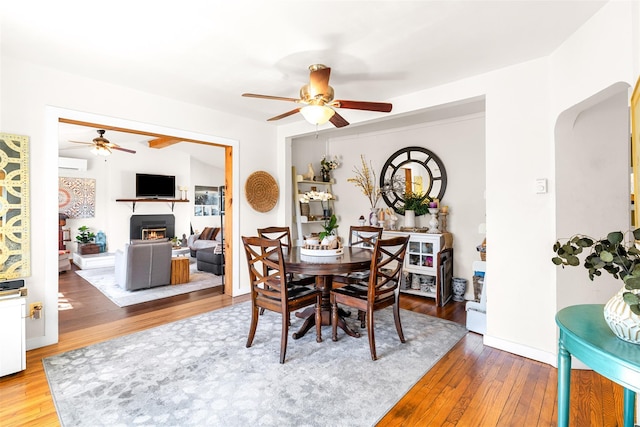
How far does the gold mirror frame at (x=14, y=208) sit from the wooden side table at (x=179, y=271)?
90.2 inches

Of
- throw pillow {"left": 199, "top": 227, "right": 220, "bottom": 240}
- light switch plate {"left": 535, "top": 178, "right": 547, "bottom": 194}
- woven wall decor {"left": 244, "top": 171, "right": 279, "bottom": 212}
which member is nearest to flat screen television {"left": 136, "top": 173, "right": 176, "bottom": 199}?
throw pillow {"left": 199, "top": 227, "right": 220, "bottom": 240}

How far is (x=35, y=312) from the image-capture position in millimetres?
2643

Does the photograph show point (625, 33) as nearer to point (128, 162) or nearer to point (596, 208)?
point (596, 208)

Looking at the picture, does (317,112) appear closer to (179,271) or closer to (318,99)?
(318,99)

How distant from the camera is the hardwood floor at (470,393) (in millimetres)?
1781

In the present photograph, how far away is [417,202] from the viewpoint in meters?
4.37

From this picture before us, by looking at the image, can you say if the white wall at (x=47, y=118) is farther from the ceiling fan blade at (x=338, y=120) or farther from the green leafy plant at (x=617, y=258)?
the green leafy plant at (x=617, y=258)

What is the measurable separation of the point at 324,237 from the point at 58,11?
7.88 ft

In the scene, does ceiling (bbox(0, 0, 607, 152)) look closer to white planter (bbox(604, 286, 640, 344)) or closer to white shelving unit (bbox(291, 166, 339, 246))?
white planter (bbox(604, 286, 640, 344))

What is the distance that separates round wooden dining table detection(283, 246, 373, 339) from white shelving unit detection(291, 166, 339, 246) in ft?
5.63

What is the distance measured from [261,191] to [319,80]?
233 cm

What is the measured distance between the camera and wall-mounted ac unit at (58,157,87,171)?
676 cm

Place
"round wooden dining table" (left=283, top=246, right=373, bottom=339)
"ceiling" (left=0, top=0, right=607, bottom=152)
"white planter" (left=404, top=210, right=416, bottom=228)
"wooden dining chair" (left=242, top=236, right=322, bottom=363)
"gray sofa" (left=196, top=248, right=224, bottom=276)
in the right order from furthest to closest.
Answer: "gray sofa" (left=196, top=248, right=224, bottom=276) → "white planter" (left=404, top=210, right=416, bottom=228) → "round wooden dining table" (left=283, top=246, right=373, bottom=339) → "wooden dining chair" (left=242, top=236, right=322, bottom=363) → "ceiling" (left=0, top=0, right=607, bottom=152)

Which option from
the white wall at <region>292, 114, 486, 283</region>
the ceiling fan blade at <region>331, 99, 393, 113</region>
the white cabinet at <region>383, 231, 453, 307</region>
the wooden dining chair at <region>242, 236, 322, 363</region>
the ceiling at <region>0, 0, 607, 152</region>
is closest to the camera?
the ceiling at <region>0, 0, 607, 152</region>
